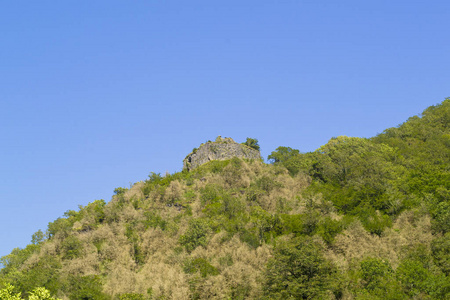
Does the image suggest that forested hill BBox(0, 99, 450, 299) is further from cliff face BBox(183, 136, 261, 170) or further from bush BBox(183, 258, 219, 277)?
cliff face BBox(183, 136, 261, 170)

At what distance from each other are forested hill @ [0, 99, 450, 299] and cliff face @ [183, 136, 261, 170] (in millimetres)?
7952

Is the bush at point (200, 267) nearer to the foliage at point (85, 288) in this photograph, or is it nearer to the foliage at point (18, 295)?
the foliage at point (85, 288)

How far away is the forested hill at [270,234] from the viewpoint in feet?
218

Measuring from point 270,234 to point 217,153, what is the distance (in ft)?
173

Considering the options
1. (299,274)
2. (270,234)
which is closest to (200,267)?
(270,234)

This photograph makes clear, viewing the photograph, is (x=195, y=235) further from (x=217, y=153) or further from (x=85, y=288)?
(x=217, y=153)

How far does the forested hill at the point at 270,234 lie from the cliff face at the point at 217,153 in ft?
26.1

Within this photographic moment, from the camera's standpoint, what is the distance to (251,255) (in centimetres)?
7919

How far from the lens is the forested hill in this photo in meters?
66.4

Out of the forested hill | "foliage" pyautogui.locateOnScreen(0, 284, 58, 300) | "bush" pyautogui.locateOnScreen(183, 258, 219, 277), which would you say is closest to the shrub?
the forested hill

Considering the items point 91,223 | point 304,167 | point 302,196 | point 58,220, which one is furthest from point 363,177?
point 58,220

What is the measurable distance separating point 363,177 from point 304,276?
135ft

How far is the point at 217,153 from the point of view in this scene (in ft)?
450

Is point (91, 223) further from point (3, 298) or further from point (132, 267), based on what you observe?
point (3, 298)
